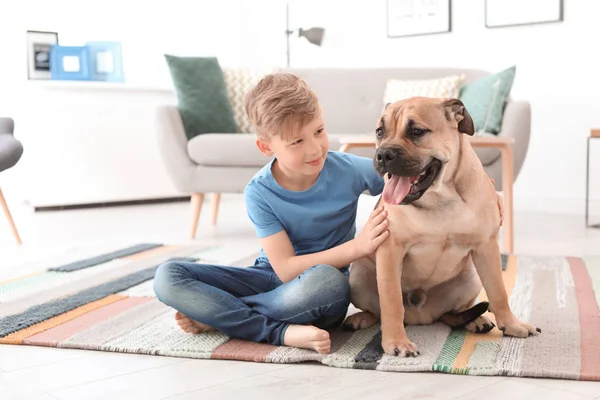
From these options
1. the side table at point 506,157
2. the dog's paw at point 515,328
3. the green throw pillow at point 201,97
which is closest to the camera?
the dog's paw at point 515,328

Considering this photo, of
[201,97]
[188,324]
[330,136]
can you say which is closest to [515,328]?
[188,324]

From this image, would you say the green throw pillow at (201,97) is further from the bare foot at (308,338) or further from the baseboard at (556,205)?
the bare foot at (308,338)

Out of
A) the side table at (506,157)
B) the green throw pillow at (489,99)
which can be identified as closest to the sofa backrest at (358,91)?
the green throw pillow at (489,99)

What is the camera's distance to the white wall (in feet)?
14.4

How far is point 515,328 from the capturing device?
1.69m

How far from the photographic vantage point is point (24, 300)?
227 centimetres

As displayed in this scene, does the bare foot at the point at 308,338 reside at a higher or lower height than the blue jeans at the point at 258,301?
lower

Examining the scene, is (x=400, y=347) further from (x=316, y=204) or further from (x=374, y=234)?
(x=316, y=204)

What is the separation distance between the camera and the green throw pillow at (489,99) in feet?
11.5

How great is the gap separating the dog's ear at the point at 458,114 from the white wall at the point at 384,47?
306 cm

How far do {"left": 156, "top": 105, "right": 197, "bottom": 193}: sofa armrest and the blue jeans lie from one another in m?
1.89

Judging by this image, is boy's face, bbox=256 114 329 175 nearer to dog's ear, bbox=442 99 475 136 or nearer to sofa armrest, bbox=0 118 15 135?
dog's ear, bbox=442 99 475 136

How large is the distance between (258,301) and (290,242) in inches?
6.4

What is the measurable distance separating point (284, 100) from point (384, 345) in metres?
0.58
